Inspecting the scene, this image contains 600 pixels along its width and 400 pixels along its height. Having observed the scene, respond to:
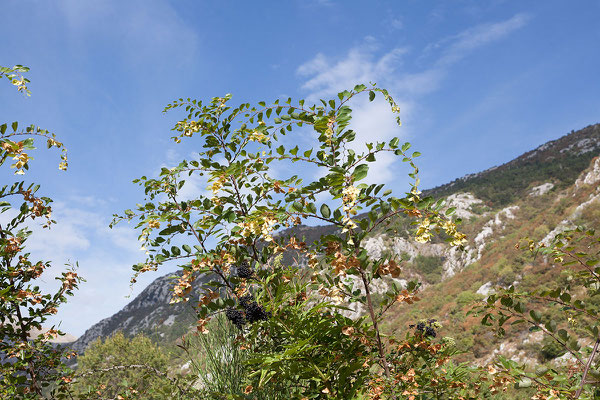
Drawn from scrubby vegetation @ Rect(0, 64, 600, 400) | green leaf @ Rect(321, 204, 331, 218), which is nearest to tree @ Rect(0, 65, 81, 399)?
scrubby vegetation @ Rect(0, 64, 600, 400)

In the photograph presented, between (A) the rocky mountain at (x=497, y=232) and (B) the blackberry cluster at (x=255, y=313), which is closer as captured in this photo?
(B) the blackberry cluster at (x=255, y=313)

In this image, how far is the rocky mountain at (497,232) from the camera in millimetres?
23125

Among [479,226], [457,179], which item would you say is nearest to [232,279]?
[479,226]

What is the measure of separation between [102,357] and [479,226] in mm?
48277

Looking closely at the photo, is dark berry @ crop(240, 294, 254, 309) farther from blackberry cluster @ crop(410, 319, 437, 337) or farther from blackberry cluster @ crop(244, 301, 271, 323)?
blackberry cluster @ crop(410, 319, 437, 337)

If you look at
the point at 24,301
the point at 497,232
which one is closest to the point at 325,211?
the point at 24,301

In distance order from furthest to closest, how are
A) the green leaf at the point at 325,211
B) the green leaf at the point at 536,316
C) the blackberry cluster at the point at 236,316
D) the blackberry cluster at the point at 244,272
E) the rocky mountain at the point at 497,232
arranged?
1. the rocky mountain at the point at 497,232
2. the blackberry cluster at the point at 244,272
3. the blackberry cluster at the point at 236,316
4. the green leaf at the point at 325,211
5. the green leaf at the point at 536,316

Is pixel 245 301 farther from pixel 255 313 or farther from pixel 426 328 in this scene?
pixel 426 328

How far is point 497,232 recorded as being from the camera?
4659 cm

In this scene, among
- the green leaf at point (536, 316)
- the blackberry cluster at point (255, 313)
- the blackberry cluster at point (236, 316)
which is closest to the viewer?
the green leaf at point (536, 316)

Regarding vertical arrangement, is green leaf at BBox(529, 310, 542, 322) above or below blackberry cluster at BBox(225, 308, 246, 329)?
below

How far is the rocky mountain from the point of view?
23125mm

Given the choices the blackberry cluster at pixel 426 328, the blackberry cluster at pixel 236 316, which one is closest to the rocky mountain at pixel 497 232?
the blackberry cluster at pixel 236 316

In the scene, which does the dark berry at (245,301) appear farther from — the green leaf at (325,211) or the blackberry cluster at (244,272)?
the green leaf at (325,211)
